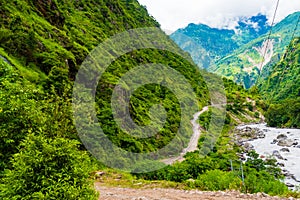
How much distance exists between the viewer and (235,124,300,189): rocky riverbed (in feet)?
157

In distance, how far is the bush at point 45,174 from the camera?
7.63 metres

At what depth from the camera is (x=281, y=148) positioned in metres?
67.3

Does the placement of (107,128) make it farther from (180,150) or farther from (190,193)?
(180,150)

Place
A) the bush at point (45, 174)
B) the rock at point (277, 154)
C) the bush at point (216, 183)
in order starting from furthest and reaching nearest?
1. the rock at point (277, 154)
2. the bush at point (216, 183)
3. the bush at point (45, 174)

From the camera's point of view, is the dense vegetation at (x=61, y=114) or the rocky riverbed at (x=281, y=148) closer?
the dense vegetation at (x=61, y=114)

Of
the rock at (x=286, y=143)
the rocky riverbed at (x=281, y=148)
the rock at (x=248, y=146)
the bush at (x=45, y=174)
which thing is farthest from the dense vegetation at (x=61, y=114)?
the rock at (x=286, y=143)

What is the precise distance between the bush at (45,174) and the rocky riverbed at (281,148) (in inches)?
1522

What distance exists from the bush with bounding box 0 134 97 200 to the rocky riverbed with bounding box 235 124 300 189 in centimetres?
3867

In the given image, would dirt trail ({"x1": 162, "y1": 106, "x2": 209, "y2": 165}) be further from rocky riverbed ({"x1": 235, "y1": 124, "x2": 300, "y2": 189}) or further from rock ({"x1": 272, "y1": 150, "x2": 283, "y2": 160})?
rock ({"x1": 272, "y1": 150, "x2": 283, "y2": 160})

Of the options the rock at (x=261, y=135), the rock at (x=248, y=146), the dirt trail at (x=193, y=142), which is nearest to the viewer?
the dirt trail at (x=193, y=142)

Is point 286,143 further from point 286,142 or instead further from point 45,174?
point 45,174

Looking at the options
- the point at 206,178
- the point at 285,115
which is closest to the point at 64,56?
the point at 206,178

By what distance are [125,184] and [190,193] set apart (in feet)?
19.3

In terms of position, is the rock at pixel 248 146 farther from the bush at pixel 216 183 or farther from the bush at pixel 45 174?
the bush at pixel 45 174
